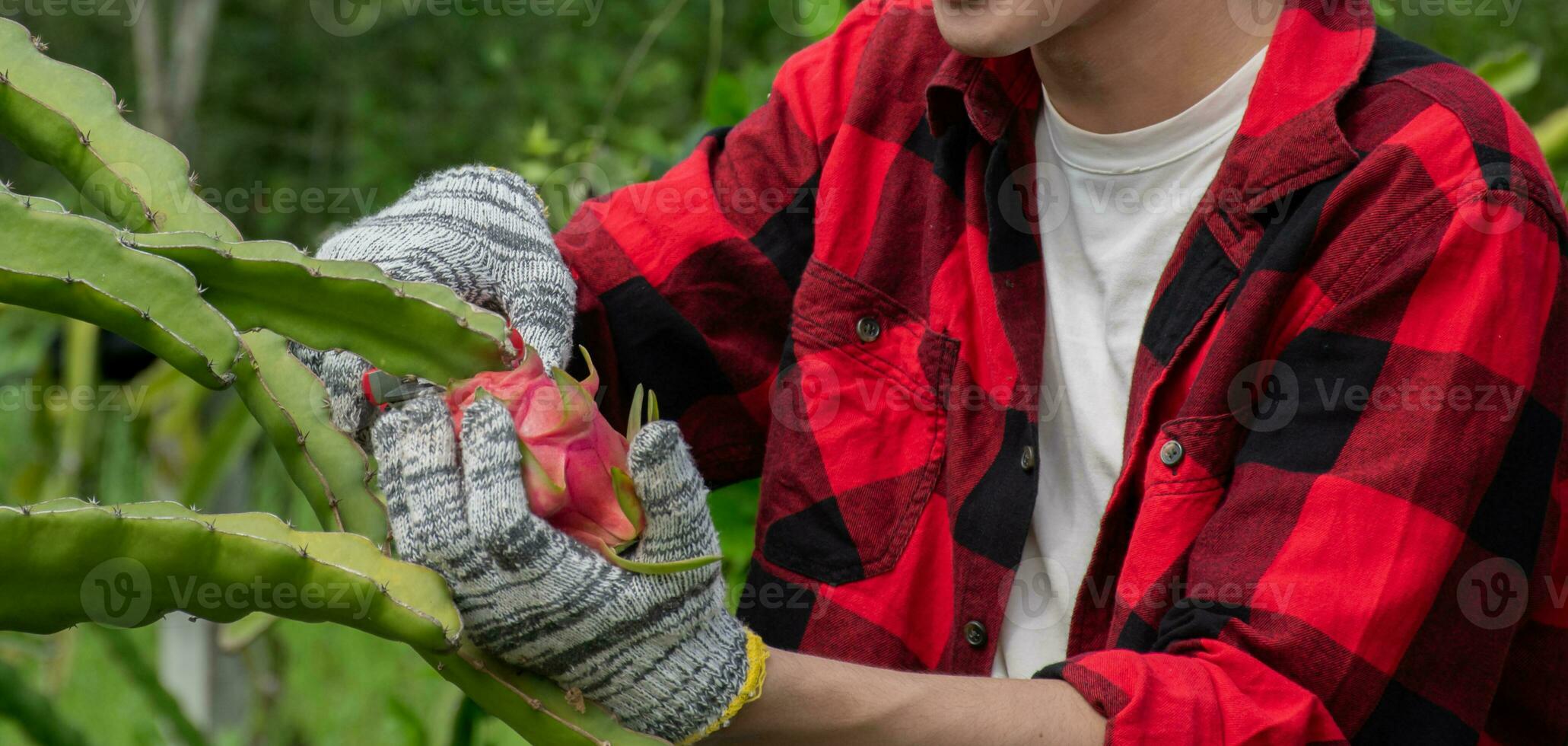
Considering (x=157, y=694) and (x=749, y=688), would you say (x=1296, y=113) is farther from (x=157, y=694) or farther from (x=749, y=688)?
(x=157, y=694)

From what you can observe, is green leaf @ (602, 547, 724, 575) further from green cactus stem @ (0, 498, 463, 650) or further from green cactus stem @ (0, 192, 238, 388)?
green cactus stem @ (0, 192, 238, 388)

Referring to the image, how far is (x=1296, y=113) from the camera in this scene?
50.4 inches

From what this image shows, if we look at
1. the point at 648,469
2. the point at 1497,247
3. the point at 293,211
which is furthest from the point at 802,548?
the point at 293,211

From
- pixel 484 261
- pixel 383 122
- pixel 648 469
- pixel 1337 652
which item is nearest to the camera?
pixel 648 469

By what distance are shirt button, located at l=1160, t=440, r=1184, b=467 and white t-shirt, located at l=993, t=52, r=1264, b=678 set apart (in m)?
0.14

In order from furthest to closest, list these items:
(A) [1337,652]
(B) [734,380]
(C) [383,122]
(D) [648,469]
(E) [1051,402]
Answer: (C) [383,122]
(B) [734,380]
(E) [1051,402]
(A) [1337,652]
(D) [648,469]

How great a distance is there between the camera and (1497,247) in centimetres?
113

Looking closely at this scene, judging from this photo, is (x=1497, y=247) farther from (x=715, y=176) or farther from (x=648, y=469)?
(x=715, y=176)

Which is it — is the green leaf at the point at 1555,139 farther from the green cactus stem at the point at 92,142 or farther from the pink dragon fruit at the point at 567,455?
the green cactus stem at the point at 92,142

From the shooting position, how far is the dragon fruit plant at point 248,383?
0.90m

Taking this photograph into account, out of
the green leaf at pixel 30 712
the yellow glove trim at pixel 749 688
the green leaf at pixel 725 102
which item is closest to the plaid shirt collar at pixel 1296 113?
the yellow glove trim at pixel 749 688

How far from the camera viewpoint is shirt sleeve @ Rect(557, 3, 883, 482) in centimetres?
154

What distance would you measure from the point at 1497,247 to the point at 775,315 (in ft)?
2.49

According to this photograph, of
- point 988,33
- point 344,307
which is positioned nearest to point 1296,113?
point 988,33
